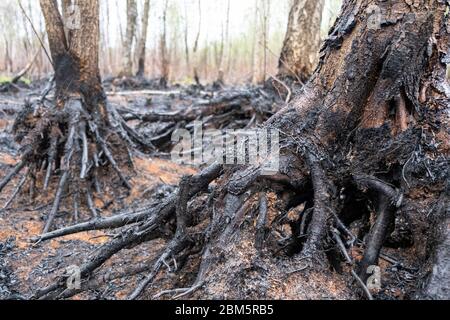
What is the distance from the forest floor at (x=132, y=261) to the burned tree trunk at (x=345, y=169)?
0.21ft

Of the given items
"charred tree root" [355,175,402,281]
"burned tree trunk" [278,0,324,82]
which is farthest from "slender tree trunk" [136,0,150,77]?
"charred tree root" [355,175,402,281]

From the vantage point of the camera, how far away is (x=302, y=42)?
6.18 m

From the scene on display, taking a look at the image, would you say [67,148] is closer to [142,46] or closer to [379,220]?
[379,220]

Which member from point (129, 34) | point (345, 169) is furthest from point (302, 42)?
point (129, 34)

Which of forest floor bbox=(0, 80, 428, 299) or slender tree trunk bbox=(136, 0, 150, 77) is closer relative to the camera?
forest floor bbox=(0, 80, 428, 299)

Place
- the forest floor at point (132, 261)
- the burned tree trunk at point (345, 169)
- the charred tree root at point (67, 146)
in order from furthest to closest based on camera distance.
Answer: the charred tree root at point (67, 146) → the burned tree trunk at point (345, 169) → the forest floor at point (132, 261)

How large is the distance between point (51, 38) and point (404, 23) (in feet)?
9.91

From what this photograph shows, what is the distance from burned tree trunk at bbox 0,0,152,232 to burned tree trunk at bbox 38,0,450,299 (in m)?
1.76

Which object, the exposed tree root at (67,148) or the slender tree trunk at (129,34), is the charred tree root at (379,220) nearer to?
the exposed tree root at (67,148)

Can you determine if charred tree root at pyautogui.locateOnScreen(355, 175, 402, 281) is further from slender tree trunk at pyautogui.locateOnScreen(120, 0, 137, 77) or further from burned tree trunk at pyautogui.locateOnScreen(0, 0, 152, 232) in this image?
slender tree trunk at pyautogui.locateOnScreen(120, 0, 137, 77)

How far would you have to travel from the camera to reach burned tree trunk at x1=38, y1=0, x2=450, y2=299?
1.79 meters

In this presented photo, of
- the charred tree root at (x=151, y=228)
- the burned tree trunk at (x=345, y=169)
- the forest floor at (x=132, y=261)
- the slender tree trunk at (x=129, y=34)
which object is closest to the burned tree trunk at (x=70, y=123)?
the forest floor at (x=132, y=261)

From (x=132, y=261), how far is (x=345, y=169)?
1.21m

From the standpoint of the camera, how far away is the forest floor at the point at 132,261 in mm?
1613
